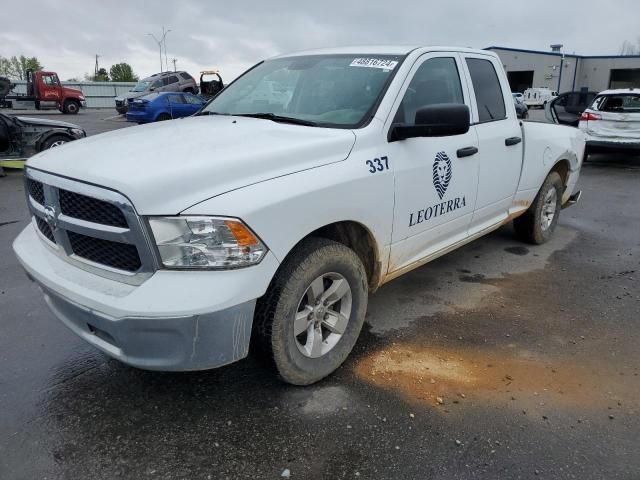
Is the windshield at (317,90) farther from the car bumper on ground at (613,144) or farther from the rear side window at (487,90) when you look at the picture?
the car bumper on ground at (613,144)

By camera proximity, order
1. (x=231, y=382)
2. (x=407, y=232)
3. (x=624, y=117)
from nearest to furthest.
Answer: (x=231, y=382), (x=407, y=232), (x=624, y=117)

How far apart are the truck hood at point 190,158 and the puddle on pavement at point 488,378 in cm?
135

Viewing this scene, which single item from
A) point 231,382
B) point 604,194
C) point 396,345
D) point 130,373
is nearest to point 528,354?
point 396,345

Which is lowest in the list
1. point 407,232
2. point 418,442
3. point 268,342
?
point 418,442

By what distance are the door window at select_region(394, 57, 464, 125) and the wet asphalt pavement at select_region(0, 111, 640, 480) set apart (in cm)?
154

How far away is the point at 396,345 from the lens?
3475mm

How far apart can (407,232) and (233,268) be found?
1.44 meters

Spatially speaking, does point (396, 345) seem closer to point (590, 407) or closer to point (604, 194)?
point (590, 407)

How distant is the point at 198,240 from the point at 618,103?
1214 cm

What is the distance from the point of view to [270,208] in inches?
94.7

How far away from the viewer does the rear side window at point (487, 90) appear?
413cm

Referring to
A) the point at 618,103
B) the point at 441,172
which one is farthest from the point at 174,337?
the point at 618,103

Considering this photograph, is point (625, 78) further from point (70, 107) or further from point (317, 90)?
point (317, 90)

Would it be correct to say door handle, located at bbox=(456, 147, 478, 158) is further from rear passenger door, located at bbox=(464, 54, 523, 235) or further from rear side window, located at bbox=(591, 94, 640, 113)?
rear side window, located at bbox=(591, 94, 640, 113)
